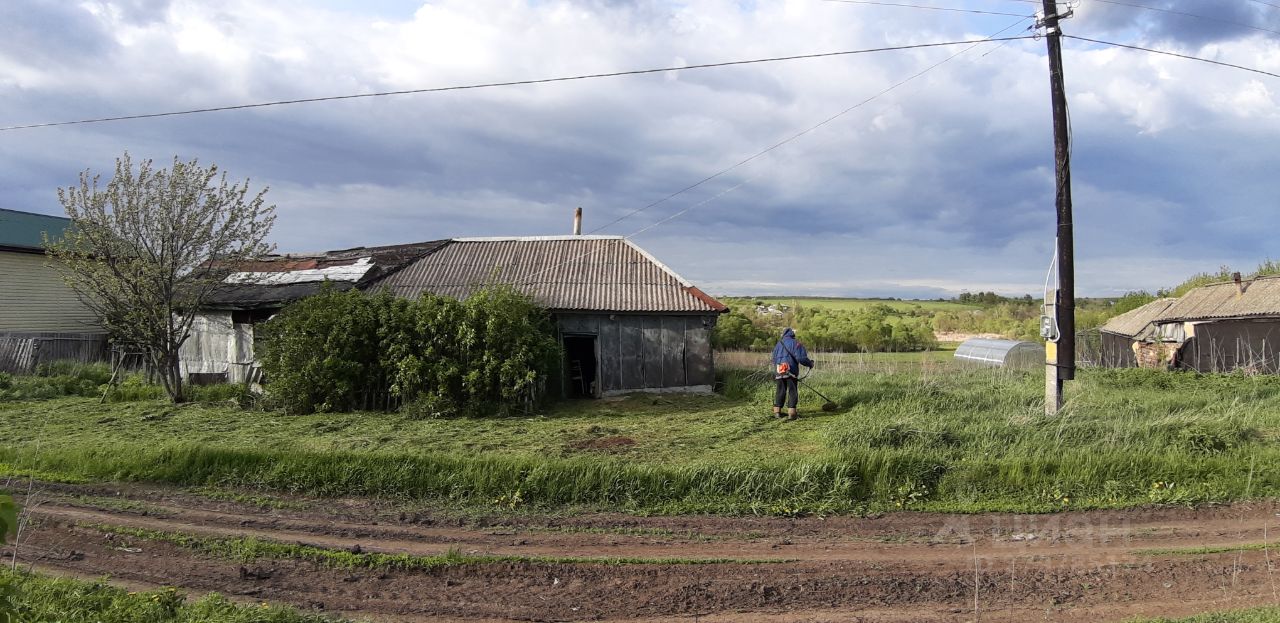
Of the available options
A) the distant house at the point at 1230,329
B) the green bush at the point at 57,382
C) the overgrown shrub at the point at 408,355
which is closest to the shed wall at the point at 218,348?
the green bush at the point at 57,382

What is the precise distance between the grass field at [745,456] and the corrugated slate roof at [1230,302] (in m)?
7.56

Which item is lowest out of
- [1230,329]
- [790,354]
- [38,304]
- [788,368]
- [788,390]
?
[788,390]

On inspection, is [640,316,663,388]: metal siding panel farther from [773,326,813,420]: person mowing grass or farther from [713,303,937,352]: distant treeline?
[713,303,937,352]: distant treeline

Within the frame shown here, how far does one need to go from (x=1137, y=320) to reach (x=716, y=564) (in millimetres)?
25263

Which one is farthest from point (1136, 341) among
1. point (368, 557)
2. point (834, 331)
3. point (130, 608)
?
point (130, 608)

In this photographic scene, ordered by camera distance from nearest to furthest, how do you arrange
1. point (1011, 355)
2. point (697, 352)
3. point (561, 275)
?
point (697, 352), point (561, 275), point (1011, 355)

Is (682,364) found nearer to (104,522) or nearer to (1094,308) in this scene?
(104,522)

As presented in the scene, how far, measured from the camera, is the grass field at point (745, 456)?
826 centimetres

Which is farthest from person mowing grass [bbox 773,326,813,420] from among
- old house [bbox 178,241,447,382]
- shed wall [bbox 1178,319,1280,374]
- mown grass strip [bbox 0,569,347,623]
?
shed wall [bbox 1178,319,1280,374]

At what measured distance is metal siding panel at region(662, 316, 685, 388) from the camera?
58.2 ft

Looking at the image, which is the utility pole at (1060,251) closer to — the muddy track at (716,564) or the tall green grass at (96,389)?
the muddy track at (716,564)

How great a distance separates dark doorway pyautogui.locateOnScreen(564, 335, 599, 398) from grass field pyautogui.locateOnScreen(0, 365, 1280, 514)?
4.45 meters

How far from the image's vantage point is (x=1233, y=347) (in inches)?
794

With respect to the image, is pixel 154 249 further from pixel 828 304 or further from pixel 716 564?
pixel 828 304
